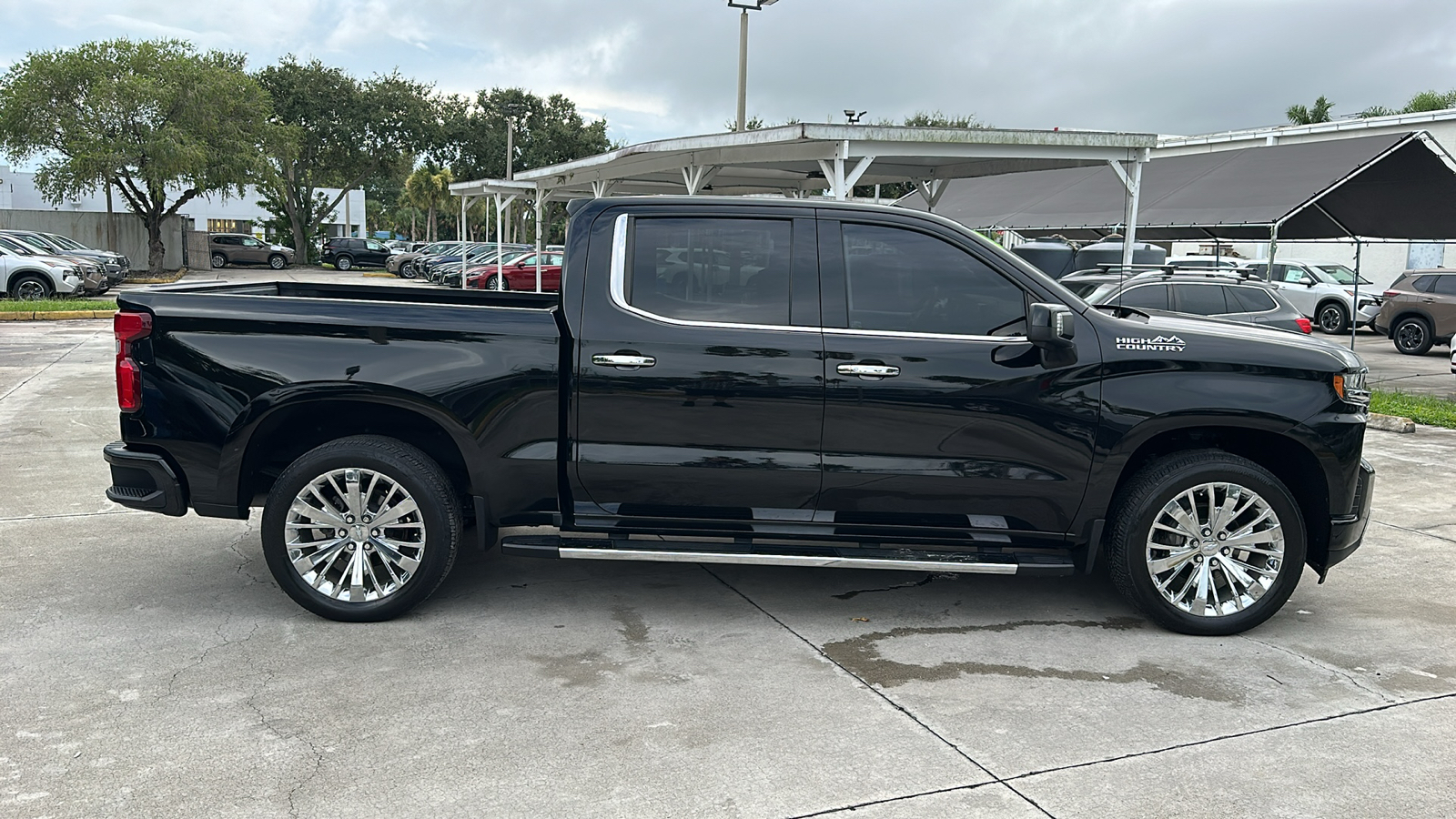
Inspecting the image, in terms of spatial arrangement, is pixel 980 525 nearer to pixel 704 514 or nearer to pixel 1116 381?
pixel 1116 381

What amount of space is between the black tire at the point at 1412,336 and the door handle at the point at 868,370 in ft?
68.4

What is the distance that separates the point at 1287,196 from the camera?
18047 mm

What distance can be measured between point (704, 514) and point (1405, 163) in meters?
16.6

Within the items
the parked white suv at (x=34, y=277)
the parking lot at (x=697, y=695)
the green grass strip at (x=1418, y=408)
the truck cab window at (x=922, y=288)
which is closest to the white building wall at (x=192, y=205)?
the parked white suv at (x=34, y=277)

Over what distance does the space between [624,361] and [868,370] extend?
1.09 meters

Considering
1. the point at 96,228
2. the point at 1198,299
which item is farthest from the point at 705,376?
the point at 96,228

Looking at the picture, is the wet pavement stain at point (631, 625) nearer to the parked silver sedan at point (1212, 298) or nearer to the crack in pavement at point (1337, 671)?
the crack in pavement at point (1337, 671)

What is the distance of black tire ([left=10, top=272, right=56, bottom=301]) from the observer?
2520 centimetres

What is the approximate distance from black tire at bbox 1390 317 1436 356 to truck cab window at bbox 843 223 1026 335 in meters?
20.4

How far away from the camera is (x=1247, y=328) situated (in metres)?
Answer: 5.56

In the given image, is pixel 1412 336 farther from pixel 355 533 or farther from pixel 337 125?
pixel 337 125

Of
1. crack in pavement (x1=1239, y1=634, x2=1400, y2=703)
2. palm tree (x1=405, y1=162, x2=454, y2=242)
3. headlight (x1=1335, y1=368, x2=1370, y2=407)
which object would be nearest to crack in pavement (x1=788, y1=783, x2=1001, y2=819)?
crack in pavement (x1=1239, y1=634, x2=1400, y2=703)

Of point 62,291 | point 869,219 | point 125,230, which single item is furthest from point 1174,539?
point 125,230

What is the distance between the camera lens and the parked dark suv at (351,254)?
49.9 meters
